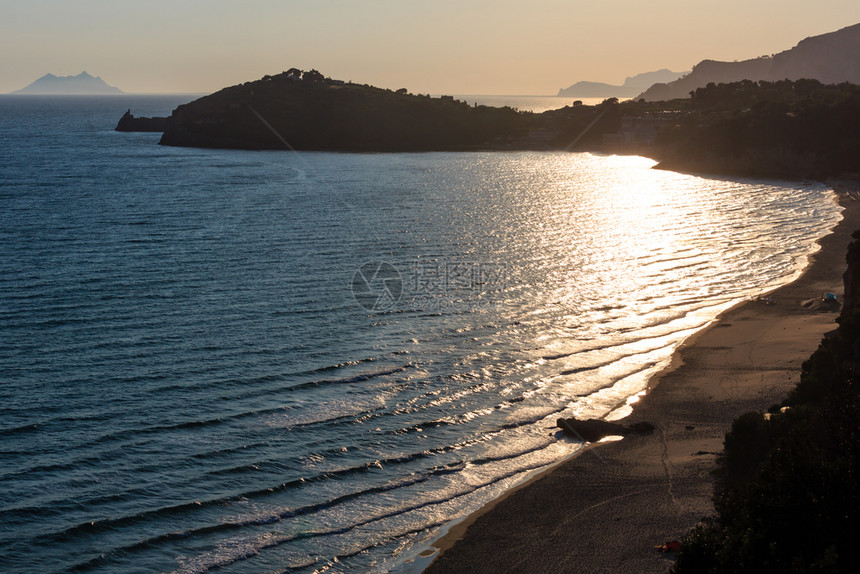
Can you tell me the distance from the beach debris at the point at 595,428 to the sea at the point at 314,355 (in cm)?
52

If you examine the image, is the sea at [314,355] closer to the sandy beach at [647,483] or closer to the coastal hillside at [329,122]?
the sandy beach at [647,483]

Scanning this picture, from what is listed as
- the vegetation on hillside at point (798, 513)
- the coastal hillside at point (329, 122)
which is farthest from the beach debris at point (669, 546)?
the coastal hillside at point (329, 122)

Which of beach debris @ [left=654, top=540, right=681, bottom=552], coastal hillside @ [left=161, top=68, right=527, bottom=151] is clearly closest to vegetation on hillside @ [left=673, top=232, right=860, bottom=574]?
beach debris @ [left=654, top=540, right=681, bottom=552]

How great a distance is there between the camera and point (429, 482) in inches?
975

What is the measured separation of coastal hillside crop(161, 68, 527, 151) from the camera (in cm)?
16500

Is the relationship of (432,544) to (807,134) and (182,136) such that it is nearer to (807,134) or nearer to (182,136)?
(807,134)

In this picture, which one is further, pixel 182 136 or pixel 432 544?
pixel 182 136

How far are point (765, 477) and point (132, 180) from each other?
316ft

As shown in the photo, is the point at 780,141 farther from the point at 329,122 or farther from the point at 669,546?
the point at 669,546

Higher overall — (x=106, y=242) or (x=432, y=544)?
(x=106, y=242)

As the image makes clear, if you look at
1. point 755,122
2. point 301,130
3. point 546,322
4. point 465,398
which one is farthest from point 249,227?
point 301,130

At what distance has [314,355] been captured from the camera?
34906mm

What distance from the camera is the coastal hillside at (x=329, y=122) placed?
165 metres

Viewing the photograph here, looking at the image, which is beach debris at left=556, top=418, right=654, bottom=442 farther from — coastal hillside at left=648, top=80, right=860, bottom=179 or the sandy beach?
coastal hillside at left=648, top=80, right=860, bottom=179
